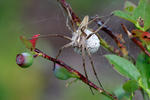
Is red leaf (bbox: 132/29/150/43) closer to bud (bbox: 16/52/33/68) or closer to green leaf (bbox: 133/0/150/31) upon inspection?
green leaf (bbox: 133/0/150/31)

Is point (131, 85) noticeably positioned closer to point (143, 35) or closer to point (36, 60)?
point (143, 35)

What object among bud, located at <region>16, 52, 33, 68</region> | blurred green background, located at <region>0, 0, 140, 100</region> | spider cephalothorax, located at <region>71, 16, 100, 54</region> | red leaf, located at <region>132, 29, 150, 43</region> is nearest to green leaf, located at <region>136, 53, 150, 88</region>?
red leaf, located at <region>132, 29, 150, 43</region>

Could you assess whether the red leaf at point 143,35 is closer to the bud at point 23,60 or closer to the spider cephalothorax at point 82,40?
the spider cephalothorax at point 82,40

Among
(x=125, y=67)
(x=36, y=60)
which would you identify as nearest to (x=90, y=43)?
(x=125, y=67)

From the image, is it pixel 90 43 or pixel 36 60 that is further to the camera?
pixel 36 60

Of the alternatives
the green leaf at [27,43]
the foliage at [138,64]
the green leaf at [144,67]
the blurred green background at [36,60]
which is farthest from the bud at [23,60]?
the blurred green background at [36,60]

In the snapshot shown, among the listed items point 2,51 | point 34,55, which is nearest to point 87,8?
point 2,51

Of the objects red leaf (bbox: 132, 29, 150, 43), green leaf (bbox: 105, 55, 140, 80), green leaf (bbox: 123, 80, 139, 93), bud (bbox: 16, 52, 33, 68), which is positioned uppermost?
bud (bbox: 16, 52, 33, 68)
